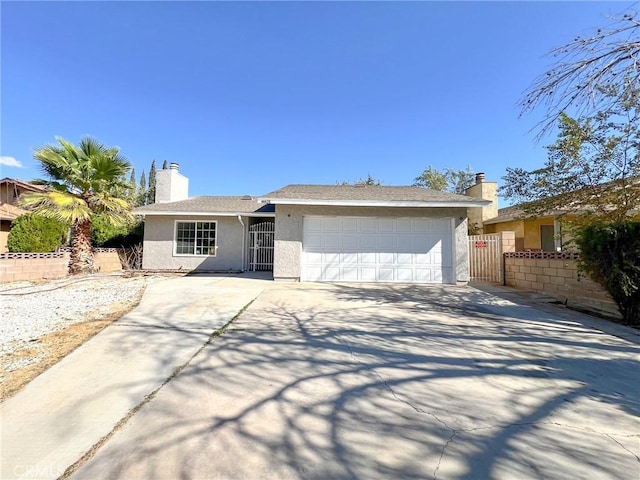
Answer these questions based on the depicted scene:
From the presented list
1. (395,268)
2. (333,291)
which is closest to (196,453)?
(333,291)

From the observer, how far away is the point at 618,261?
18.5 feet

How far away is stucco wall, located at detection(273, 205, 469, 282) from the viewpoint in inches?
410

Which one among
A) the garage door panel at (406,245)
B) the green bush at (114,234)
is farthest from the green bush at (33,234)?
the garage door panel at (406,245)

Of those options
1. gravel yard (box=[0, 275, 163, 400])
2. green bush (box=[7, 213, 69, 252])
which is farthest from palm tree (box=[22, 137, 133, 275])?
gravel yard (box=[0, 275, 163, 400])

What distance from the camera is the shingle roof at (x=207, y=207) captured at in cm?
1301

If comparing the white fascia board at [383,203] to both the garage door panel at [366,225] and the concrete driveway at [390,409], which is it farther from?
the concrete driveway at [390,409]

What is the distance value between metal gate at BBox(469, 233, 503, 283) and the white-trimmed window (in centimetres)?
1163

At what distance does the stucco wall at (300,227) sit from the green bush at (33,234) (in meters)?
8.84

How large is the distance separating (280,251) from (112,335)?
6.38m

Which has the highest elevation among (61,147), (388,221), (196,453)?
(61,147)

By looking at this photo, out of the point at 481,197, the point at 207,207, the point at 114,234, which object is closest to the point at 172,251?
the point at 207,207

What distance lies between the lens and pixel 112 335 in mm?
4523

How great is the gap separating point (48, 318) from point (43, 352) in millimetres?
2091

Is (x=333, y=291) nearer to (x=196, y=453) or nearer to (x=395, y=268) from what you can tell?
(x=395, y=268)
